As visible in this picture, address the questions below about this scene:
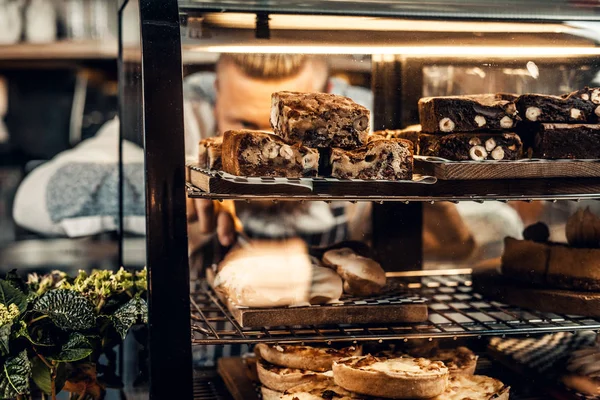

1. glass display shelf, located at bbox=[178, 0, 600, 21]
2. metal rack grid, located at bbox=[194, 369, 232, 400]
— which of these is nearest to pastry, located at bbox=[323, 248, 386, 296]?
metal rack grid, located at bbox=[194, 369, 232, 400]

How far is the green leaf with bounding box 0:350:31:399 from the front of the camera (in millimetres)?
1777

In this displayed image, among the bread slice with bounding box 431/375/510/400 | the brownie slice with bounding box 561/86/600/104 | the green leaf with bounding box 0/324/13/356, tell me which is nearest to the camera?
the green leaf with bounding box 0/324/13/356

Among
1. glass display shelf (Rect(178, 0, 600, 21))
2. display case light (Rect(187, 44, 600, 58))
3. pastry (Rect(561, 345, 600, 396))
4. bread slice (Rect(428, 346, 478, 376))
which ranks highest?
glass display shelf (Rect(178, 0, 600, 21))

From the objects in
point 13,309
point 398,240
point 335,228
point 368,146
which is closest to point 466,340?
point 398,240

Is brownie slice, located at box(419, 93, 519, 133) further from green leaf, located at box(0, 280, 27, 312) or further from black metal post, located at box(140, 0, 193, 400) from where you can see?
green leaf, located at box(0, 280, 27, 312)

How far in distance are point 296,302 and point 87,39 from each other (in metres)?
1.61

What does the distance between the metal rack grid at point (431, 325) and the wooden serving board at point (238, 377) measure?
0.57ft

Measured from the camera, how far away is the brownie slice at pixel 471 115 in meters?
2.07

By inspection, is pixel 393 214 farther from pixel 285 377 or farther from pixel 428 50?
pixel 285 377

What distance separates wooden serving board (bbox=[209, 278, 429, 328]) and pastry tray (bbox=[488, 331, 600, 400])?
0.49m

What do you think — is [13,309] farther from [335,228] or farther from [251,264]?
[335,228]

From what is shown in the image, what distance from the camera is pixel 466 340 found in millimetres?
2578

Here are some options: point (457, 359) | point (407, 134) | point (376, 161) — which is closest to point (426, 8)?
point (407, 134)

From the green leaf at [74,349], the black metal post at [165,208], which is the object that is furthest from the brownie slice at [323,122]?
the green leaf at [74,349]
